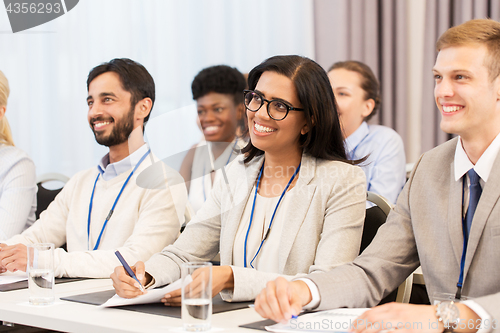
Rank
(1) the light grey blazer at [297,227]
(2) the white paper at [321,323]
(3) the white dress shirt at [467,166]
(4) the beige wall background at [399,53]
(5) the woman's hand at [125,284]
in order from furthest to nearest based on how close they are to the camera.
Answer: (4) the beige wall background at [399,53] < (1) the light grey blazer at [297,227] < (5) the woman's hand at [125,284] < (3) the white dress shirt at [467,166] < (2) the white paper at [321,323]

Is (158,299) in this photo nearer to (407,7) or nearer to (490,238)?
(490,238)

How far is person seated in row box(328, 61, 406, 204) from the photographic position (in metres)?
3.08

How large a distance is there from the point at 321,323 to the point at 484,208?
1.44ft

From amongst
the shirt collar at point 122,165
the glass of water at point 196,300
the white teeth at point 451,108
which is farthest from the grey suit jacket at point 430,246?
the shirt collar at point 122,165

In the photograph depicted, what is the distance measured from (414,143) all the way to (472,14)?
90 centimetres

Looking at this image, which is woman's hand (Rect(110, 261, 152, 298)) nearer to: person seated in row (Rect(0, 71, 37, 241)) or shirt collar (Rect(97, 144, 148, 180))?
shirt collar (Rect(97, 144, 148, 180))

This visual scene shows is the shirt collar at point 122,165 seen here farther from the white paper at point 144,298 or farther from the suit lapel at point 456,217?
the suit lapel at point 456,217

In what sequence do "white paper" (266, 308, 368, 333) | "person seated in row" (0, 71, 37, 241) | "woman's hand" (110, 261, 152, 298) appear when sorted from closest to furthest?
"white paper" (266, 308, 368, 333) < "woman's hand" (110, 261, 152, 298) < "person seated in row" (0, 71, 37, 241)

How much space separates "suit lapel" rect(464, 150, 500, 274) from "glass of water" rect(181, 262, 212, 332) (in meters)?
0.58

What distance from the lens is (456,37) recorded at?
1.20 m

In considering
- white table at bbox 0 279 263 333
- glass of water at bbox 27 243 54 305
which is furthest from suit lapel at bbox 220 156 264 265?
glass of water at bbox 27 243 54 305

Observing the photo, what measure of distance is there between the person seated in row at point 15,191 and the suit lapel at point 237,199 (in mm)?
1077

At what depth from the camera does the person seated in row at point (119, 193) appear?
1.85m

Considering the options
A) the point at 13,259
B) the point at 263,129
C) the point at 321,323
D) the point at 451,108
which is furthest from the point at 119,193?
the point at 451,108
